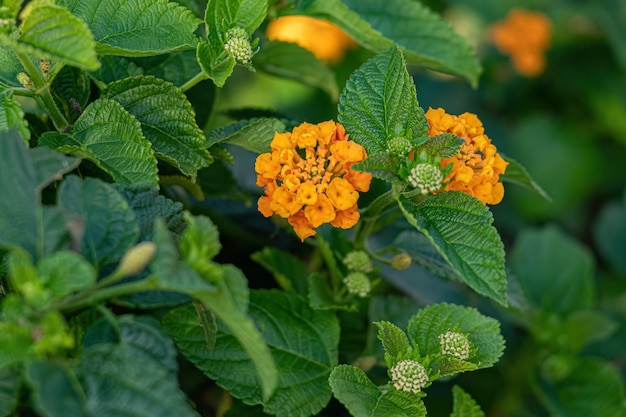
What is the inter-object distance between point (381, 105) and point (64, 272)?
1.34 ft

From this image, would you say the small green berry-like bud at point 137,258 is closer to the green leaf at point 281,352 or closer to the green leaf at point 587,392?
the green leaf at point 281,352

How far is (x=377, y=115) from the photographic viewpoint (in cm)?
90

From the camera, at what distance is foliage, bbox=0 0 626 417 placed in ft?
2.27

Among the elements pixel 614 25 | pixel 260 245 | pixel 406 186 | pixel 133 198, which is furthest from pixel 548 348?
pixel 614 25

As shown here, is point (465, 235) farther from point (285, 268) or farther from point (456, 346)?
point (285, 268)

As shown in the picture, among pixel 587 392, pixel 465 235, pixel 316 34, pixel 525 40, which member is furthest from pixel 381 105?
pixel 525 40

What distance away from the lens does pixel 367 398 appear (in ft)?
2.81

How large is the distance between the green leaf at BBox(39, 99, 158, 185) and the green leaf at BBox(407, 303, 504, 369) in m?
0.35

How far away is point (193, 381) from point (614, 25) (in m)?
1.51

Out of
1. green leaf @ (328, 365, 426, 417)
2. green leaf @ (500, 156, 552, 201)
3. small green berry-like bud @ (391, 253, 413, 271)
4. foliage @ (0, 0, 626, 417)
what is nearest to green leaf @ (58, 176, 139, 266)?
foliage @ (0, 0, 626, 417)

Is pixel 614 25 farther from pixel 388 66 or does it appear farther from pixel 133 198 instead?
pixel 133 198

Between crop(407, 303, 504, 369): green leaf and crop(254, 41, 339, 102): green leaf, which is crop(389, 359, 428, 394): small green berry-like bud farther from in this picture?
crop(254, 41, 339, 102): green leaf

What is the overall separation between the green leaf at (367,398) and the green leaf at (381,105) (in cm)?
25

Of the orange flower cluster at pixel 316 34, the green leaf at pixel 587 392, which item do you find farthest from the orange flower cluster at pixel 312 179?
the orange flower cluster at pixel 316 34
